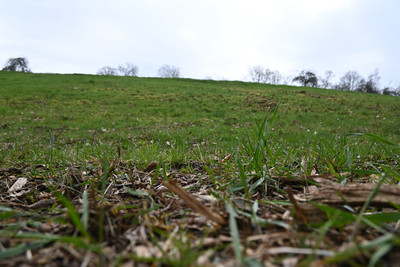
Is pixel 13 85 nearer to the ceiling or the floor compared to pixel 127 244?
nearer to the ceiling

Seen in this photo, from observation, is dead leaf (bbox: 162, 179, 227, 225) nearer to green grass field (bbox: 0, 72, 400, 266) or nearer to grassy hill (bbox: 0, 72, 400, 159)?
green grass field (bbox: 0, 72, 400, 266)

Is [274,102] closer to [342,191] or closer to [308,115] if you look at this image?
[308,115]

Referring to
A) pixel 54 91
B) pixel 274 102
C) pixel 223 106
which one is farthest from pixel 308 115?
pixel 54 91

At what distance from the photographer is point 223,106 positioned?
17016 mm

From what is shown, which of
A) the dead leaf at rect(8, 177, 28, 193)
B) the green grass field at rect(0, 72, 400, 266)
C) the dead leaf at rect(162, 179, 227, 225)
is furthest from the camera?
the dead leaf at rect(8, 177, 28, 193)

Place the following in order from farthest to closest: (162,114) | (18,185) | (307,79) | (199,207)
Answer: (307,79), (162,114), (18,185), (199,207)

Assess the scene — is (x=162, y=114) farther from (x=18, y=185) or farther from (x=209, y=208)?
(x=209, y=208)

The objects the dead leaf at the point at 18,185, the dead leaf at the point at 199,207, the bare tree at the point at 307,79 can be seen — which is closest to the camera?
the dead leaf at the point at 199,207

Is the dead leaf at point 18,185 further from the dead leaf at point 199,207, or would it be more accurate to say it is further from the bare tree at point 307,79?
the bare tree at point 307,79

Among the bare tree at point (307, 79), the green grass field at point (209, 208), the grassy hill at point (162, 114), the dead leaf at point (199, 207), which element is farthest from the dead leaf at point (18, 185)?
the bare tree at point (307, 79)

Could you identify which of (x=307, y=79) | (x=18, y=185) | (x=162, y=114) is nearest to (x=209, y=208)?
(x=18, y=185)

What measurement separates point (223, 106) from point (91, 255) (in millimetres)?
16657

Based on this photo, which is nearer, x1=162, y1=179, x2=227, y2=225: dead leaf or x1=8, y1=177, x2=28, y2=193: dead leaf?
x1=162, y1=179, x2=227, y2=225: dead leaf

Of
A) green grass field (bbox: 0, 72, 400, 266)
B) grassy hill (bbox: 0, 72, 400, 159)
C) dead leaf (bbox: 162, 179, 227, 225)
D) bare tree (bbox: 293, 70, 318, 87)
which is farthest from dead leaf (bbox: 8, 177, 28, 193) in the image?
bare tree (bbox: 293, 70, 318, 87)
